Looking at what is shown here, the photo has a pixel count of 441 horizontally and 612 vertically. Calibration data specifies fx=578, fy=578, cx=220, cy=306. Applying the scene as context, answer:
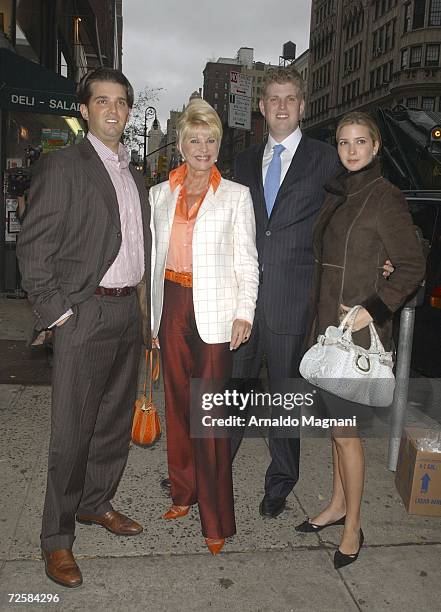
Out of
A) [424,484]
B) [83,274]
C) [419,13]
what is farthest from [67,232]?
[419,13]

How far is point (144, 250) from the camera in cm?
316

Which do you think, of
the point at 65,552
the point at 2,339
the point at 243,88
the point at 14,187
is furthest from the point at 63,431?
the point at 243,88

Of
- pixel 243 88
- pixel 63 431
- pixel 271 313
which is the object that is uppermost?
pixel 243 88

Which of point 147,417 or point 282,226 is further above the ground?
point 282,226

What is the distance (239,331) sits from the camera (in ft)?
10.2

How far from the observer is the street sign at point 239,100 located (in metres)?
17.4

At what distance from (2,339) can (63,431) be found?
5.16 m

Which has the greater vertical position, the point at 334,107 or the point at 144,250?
the point at 334,107

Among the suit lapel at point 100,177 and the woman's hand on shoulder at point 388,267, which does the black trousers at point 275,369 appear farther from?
the suit lapel at point 100,177

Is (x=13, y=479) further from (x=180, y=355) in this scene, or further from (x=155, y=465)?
(x=180, y=355)

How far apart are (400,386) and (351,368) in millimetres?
1745

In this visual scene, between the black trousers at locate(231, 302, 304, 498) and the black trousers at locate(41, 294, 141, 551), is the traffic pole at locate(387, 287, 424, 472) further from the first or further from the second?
the black trousers at locate(41, 294, 141, 551)

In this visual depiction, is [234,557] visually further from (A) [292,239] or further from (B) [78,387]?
(A) [292,239]

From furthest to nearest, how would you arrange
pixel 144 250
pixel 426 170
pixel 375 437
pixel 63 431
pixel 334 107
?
pixel 334 107 → pixel 426 170 → pixel 375 437 → pixel 144 250 → pixel 63 431
